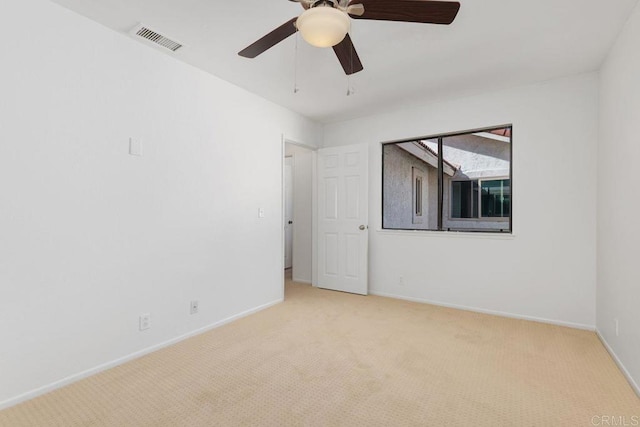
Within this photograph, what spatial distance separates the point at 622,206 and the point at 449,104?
2048 millimetres

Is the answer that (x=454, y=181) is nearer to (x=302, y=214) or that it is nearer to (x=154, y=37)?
(x=302, y=214)

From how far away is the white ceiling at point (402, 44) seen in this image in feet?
6.91

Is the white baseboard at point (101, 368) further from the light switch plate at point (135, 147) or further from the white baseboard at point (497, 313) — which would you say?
the white baseboard at point (497, 313)

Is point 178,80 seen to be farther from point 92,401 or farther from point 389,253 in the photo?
point 389,253

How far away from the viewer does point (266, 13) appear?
2.15m

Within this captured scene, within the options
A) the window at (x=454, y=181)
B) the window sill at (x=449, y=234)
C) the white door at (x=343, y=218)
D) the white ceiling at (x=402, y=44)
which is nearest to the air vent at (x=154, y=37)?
the white ceiling at (x=402, y=44)

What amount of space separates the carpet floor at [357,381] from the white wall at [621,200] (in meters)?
0.29

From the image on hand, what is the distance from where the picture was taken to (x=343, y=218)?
4.50 m

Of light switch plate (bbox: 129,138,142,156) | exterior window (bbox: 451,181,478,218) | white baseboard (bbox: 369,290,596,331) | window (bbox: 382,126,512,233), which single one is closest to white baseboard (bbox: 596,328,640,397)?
white baseboard (bbox: 369,290,596,331)

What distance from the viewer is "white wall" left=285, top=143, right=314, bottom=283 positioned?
16.7ft

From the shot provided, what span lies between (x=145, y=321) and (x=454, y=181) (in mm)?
3635

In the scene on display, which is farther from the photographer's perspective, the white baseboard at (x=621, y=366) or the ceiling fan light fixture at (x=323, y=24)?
the white baseboard at (x=621, y=366)

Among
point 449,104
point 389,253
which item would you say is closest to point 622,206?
point 449,104

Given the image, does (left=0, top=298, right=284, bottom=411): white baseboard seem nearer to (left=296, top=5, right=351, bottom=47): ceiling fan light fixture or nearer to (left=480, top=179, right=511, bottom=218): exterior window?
(left=296, top=5, right=351, bottom=47): ceiling fan light fixture
